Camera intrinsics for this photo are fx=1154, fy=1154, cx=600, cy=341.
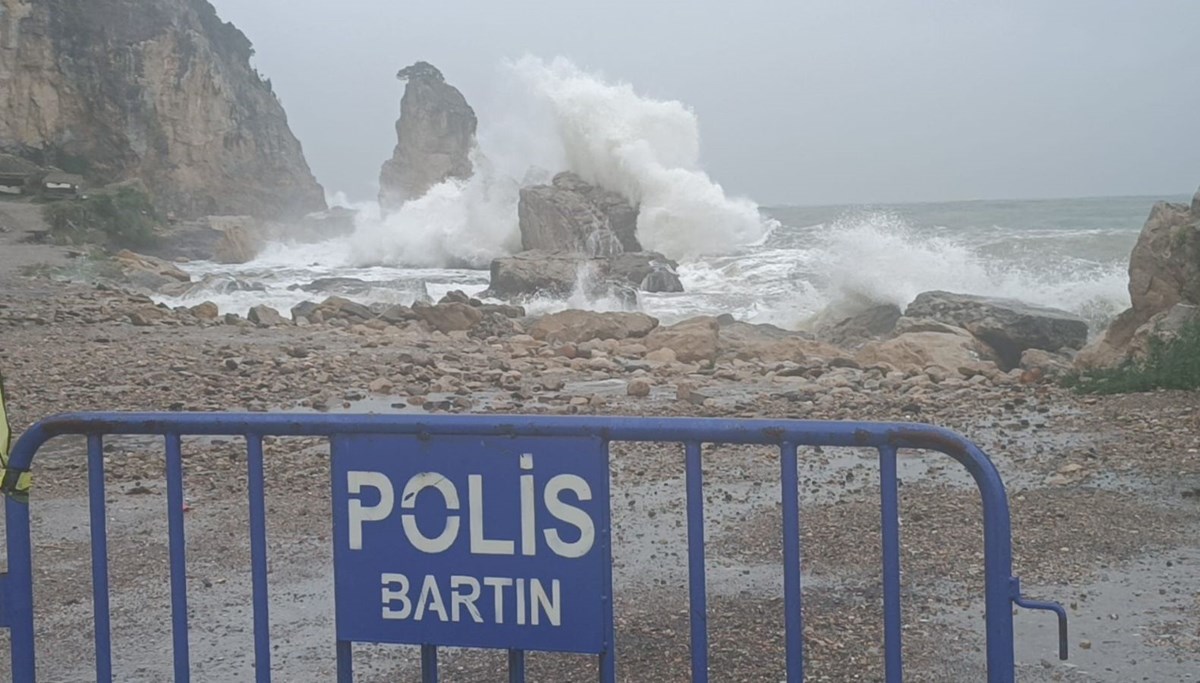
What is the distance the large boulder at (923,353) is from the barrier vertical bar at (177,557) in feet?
31.7

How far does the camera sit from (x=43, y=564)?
5043mm

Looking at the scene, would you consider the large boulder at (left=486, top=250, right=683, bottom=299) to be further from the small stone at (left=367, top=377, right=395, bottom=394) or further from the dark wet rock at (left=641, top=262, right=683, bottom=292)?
the small stone at (left=367, top=377, right=395, bottom=394)

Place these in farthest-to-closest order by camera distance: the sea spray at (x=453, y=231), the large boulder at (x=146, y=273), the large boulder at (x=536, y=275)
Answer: the sea spray at (x=453, y=231)
the large boulder at (x=536, y=275)
the large boulder at (x=146, y=273)

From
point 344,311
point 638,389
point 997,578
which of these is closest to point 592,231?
point 344,311

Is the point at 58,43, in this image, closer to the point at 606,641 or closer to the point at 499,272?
the point at 499,272

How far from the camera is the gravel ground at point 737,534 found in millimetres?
3840

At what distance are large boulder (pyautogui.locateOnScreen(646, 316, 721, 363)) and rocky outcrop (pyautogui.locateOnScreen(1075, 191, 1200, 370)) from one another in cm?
401

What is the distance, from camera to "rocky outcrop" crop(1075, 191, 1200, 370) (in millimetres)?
10609

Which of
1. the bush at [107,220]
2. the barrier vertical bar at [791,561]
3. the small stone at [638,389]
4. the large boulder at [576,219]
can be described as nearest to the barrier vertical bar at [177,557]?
the barrier vertical bar at [791,561]

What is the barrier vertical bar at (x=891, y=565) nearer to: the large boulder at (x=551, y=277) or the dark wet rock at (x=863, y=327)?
the dark wet rock at (x=863, y=327)

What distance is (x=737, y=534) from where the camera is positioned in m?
5.29

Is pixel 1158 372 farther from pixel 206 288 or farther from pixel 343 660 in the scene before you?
pixel 206 288

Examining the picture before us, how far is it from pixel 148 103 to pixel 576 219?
28265mm

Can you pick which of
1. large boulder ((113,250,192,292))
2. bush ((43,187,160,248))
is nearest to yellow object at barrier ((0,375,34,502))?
large boulder ((113,250,192,292))
